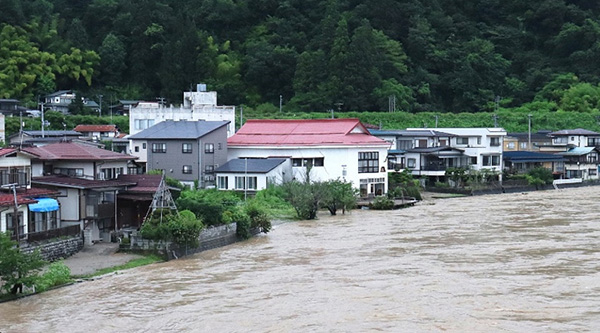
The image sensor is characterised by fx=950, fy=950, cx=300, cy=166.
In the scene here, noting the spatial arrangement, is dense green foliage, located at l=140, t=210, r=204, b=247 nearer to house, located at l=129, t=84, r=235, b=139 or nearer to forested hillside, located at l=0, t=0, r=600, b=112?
house, located at l=129, t=84, r=235, b=139

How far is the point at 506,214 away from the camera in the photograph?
29047 mm

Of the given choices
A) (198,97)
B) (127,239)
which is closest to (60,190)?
(127,239)

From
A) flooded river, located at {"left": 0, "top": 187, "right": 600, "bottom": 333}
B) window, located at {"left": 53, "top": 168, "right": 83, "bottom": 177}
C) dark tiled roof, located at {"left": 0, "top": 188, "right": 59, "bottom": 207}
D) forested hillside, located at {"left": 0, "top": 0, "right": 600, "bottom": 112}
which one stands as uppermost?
forested hillside, located at {"left": 0, "top": 0, "right": 600, "bottom": 112}

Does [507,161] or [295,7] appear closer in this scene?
[507,161]

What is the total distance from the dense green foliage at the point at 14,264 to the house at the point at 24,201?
237 cm

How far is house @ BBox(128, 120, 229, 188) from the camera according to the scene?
106 feet

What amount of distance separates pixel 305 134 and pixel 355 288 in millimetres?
18399

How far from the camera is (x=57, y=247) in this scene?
19438 mm

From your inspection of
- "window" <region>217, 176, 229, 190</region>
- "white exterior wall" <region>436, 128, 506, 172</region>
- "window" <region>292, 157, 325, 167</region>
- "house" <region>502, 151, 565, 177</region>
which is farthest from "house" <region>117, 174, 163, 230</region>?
"house" <region>502, 151, 565, 177</region>

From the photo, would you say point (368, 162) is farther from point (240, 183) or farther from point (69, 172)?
point (69, 172)

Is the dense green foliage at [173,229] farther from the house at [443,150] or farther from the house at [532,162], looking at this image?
the house at [532,162]

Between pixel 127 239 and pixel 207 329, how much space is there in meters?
6.83

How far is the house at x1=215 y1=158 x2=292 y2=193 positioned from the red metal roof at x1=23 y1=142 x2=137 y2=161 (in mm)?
7669

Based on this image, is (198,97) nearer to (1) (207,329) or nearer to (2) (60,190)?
(2) (60,190)
